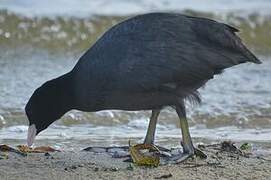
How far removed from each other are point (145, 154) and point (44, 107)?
3.30 ft

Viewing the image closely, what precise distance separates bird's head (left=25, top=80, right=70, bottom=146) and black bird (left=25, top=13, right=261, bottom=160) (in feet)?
0.11

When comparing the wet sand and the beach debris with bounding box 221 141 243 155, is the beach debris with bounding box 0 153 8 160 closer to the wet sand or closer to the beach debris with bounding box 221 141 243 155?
the wet sand

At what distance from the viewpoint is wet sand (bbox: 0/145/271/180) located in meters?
7.27

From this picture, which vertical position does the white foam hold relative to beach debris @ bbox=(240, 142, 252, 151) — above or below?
above

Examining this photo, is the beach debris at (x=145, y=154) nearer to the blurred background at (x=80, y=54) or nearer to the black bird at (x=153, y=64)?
the black bird at (x=153, y=64)

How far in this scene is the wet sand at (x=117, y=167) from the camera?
7266mm

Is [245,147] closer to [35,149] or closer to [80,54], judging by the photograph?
[35,149]

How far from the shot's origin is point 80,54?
14891 mm

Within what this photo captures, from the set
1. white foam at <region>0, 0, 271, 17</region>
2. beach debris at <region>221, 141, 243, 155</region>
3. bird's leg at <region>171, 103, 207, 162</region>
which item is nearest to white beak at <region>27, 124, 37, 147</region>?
bird's leg at <region>171, 103, 207, 162</region>

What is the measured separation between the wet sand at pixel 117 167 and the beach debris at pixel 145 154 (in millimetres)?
73

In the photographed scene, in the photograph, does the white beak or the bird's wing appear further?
the white beak

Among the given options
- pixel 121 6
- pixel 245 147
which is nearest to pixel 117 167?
pixel 245 147

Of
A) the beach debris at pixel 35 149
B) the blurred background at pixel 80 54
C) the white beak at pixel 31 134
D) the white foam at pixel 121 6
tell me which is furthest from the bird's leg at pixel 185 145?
the white foam at pixel 121 6

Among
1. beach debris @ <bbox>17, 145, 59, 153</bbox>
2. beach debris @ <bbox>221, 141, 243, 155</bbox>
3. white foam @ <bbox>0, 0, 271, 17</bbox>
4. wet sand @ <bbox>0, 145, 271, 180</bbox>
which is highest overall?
white foam @ <bbox>0, 0, 271, 17</bbox>
